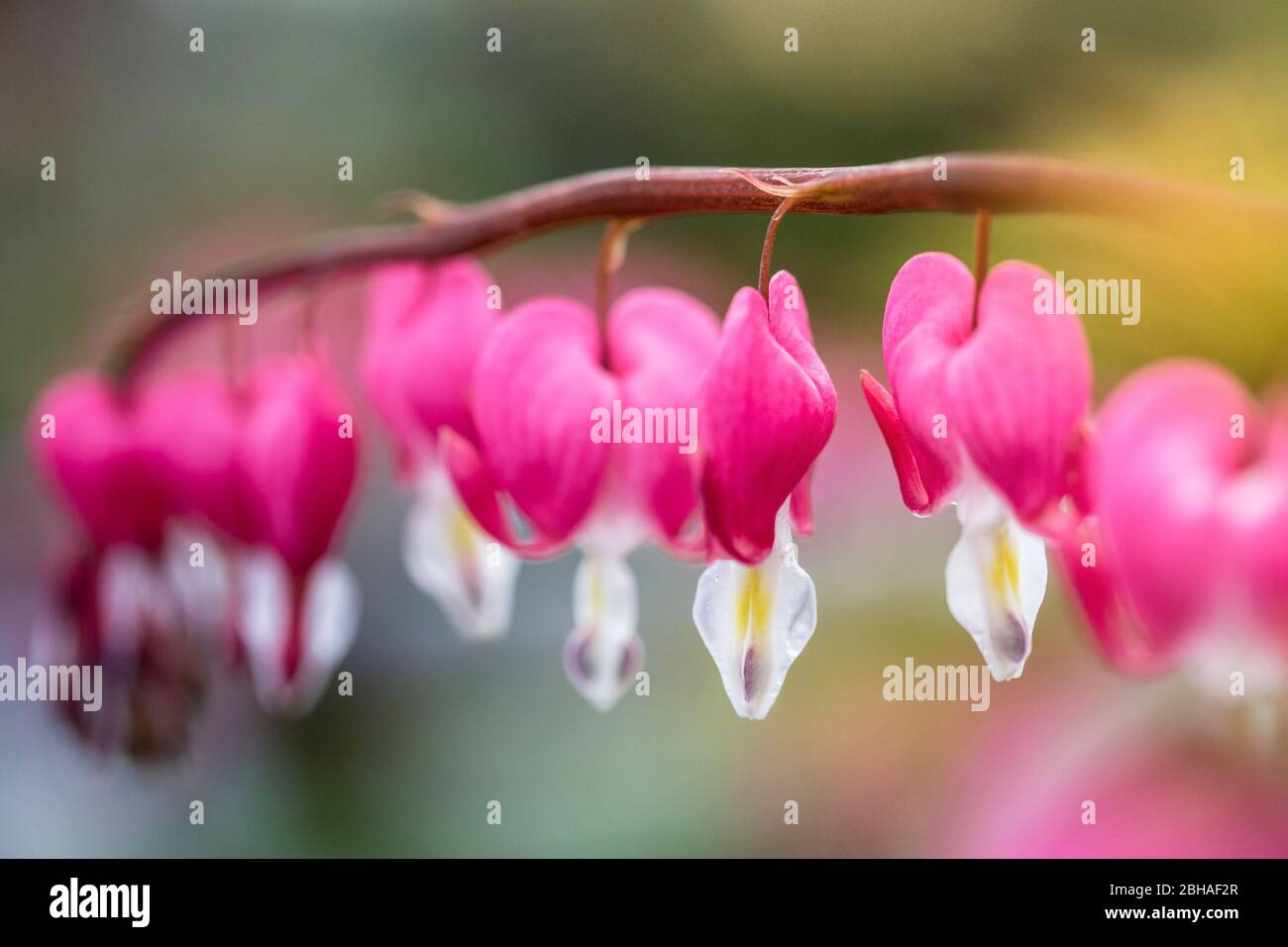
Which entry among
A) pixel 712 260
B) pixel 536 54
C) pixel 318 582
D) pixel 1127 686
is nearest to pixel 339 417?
pixel 318 582

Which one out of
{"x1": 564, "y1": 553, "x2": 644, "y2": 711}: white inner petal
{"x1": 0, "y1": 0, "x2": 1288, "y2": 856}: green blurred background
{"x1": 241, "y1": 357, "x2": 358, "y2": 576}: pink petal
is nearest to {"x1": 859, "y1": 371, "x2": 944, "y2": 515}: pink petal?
{"x1": 564, "y1": 553, "x2": 644, "y2": 711}: white inner petal

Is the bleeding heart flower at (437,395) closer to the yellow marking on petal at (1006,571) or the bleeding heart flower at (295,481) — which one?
the bleeding heart flower at (295,481)

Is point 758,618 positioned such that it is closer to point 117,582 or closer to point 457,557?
point 457,557

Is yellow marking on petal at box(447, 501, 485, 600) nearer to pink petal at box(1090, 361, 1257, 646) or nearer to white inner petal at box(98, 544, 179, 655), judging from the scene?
white inner petal at box(98, 544, 179, 655)

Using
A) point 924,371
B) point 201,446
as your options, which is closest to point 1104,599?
point 924,371

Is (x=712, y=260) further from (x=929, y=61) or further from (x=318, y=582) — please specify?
(x=318, y=582)
